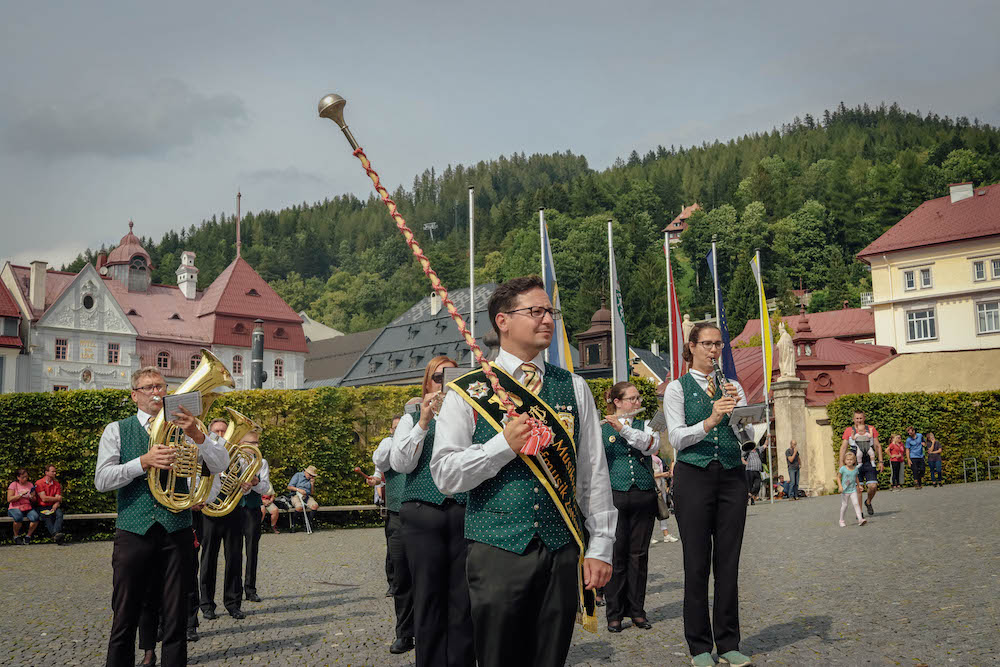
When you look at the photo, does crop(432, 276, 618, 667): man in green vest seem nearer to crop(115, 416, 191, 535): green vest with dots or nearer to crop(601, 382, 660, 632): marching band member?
crop(115, 416, 191, 535): green vest with dots

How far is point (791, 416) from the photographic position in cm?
3672

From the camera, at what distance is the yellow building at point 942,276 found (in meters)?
59.8

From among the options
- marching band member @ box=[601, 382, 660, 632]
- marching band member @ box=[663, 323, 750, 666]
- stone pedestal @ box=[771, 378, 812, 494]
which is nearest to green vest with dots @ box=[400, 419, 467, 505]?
marching band member @ box=[663, 323, 750, 666]

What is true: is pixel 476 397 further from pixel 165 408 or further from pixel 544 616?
pixel 165 408

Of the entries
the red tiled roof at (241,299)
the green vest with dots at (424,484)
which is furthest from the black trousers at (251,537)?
the red tiled roof at (241,299)

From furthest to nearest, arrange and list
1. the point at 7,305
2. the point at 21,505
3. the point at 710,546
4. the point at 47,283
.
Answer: the point at 47,283 < the point at 7,305 < the point at 21,505 < the point at 710,546

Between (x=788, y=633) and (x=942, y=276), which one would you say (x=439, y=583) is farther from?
(x=942, y=276)

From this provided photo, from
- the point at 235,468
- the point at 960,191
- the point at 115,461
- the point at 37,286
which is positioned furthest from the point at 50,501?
the point at 960,191

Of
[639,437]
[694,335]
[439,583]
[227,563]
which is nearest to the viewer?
[439,583]

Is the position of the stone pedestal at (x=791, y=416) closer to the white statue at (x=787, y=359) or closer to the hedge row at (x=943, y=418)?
the white statue at (x=787, y=359)

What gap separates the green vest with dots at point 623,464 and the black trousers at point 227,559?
4.30 m

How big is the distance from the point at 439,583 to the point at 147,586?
6.21 ft

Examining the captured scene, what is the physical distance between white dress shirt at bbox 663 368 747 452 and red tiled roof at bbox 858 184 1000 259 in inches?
2341

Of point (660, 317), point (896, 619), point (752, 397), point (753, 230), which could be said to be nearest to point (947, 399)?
point (752, 397)
